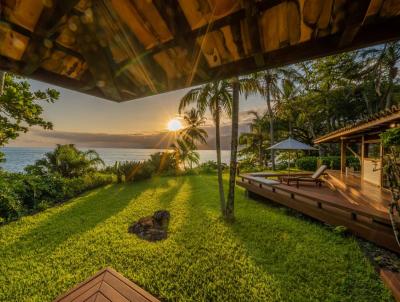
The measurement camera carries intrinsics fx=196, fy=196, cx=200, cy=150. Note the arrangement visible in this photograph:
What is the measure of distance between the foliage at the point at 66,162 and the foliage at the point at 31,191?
170 centimetres

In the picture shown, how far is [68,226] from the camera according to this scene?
724cm

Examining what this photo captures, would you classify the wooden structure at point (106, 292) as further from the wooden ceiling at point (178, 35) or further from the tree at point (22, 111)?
the tree at point (22, 111)

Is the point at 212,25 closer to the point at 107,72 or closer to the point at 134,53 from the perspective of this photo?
the point at 134,53

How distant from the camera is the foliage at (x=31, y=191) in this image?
8.12m

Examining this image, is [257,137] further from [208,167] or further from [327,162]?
[327,162]

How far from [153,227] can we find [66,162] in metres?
11.6

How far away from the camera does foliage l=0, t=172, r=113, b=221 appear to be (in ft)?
26.6

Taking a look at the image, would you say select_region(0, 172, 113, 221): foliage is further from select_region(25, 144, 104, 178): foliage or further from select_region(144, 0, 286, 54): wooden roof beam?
select_region(144, 0, 286, 54): wooden roof beam

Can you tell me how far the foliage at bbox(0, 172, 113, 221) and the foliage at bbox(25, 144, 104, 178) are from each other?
5.57 ft

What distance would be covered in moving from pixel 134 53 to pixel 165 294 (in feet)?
13.5

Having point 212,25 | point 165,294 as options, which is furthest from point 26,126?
point 212,25

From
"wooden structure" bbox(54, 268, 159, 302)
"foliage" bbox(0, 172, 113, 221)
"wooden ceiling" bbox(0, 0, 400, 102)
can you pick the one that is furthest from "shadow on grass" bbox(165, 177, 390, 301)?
"foliage" bbox(0, 172, 113, 221)

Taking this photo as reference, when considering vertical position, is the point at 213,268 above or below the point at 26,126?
below

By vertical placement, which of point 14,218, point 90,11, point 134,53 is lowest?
Answer: point 14,218
